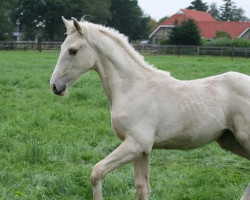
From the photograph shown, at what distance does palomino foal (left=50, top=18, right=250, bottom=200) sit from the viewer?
4277mm

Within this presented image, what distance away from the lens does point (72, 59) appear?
438 centimetres

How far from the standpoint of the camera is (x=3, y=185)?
17.6ft

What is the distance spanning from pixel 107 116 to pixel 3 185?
428 centimetres

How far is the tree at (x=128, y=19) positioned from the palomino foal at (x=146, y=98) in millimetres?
70398

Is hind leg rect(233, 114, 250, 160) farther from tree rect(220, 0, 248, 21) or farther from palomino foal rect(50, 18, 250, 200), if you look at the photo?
tree rect(220, 0, 248, 21)

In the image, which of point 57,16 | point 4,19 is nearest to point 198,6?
A: point 57,16

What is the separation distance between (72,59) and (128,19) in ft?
236

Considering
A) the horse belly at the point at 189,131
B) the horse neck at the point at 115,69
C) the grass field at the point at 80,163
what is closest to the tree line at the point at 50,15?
the grass field at the point at 80,163

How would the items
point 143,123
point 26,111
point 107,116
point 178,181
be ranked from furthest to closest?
1. point 26,111
2. point 107,116
3. point 178,181
4. point 143,123

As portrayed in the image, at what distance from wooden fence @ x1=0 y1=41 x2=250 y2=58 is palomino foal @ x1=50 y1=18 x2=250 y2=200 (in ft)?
107

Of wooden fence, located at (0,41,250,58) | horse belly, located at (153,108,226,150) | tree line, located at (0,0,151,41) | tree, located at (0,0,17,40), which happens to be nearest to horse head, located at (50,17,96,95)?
horse belly, located at (153,108,226,150)

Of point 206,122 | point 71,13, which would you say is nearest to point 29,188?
point 206,122

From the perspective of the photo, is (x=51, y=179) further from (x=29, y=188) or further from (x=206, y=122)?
(x=206, y=122)

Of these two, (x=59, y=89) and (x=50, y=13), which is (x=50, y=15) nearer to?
(x=50, y=13)
